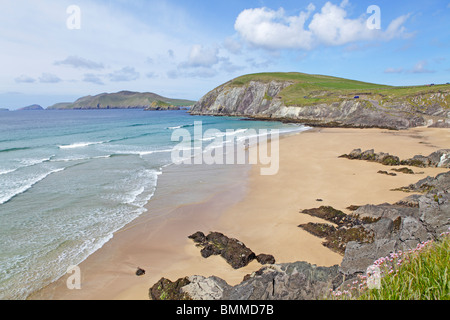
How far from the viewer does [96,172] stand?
2317 cm

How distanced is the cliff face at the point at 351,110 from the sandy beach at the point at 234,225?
135 ft

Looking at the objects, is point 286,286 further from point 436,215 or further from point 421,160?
point 421,160

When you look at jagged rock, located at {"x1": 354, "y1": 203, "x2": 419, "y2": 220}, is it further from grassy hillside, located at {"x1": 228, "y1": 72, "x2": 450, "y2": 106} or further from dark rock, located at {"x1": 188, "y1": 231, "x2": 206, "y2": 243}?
grassy hillside, located at {"x1": 228, "y1": 72, "x2": 450, "y2": 106}

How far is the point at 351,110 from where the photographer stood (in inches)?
2596

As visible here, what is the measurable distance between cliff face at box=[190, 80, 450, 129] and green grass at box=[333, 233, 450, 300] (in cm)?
5807

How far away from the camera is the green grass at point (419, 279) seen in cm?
366

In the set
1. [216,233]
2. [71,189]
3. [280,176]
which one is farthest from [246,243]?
[71,189]

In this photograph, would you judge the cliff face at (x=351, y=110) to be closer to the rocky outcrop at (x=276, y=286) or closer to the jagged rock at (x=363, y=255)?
the jagged rock at (x=363, y=255)

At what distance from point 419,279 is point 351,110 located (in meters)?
69.8

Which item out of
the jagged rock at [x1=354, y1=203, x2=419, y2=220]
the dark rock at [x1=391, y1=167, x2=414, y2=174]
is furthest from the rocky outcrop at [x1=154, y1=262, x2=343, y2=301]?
the dark rock at [x1=391, y1=167, x2=414, y2=174]

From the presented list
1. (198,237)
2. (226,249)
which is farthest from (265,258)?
(198,237)

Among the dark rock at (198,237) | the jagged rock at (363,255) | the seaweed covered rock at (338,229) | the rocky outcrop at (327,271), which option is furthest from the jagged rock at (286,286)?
the dark rock at (198,237)
